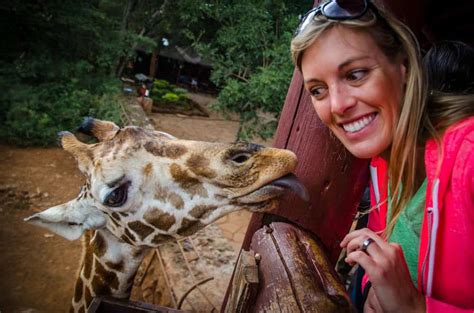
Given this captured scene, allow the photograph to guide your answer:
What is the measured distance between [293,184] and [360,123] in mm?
338

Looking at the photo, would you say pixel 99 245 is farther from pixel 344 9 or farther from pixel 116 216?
pixel 344 9

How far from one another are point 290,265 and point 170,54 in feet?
70.5

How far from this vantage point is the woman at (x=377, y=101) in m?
1.14

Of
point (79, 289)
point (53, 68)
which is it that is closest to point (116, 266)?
point (79, 289)

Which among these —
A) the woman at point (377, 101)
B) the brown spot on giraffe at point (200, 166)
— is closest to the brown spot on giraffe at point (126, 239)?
the brown spot on giraffe at point (200, 166)

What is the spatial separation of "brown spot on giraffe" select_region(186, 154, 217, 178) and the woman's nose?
2.12ft

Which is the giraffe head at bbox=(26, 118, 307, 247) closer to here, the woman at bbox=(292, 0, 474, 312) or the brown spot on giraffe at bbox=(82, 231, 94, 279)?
the brown spot on giraffe at bbox=(82, 231, 94, 279)

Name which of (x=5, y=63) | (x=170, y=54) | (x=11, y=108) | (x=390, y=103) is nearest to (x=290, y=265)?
(x=390, y=103)

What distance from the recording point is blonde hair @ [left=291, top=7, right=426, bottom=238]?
3.84ft

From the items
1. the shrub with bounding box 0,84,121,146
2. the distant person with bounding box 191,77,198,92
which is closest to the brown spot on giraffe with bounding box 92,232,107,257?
the shrub with bounding box 0,84,121,146

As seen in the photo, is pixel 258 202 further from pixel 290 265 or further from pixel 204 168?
pixel 290 265

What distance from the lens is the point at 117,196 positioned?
1.64m

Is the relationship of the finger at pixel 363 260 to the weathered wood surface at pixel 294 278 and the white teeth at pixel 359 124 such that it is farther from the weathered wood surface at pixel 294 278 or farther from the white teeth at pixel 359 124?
the white teeth at pixel 359 124

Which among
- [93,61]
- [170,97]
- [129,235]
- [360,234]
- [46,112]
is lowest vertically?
[170,97]
